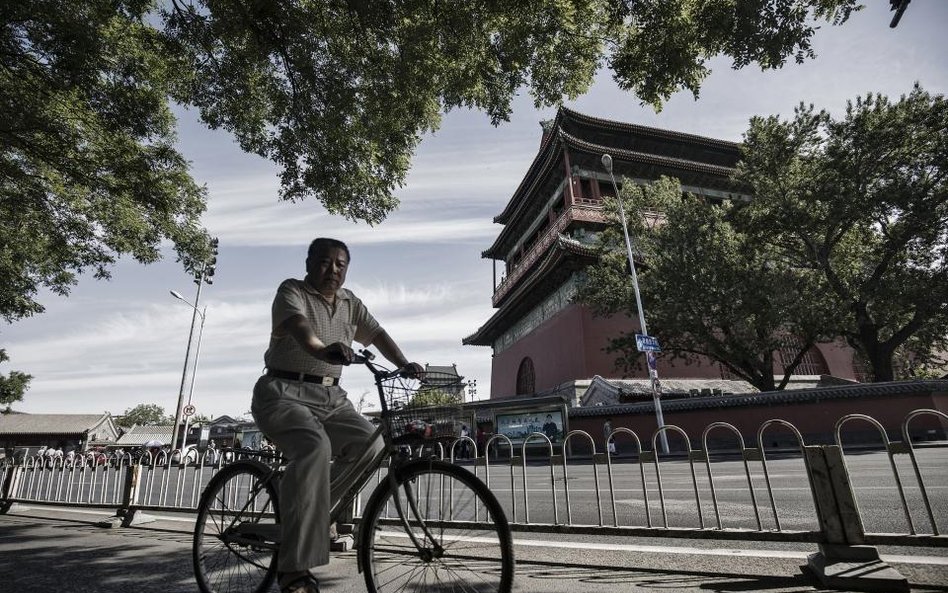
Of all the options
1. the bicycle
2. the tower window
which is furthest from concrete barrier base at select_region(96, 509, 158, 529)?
the tower window

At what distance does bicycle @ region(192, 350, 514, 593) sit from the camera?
2.01 meters

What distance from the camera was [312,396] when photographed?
7.71 feet

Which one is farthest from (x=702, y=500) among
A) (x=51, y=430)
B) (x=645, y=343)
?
(x=51, y=430)

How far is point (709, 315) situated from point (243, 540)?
14.9m

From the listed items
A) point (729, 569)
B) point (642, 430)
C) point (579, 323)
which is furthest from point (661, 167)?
point (729, 569)

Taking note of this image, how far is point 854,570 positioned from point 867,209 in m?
16.0

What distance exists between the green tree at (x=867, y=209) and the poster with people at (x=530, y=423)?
9912 mm

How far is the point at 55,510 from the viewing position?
6590mm

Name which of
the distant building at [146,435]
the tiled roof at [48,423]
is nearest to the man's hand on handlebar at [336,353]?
the tiled roof at [48,423]

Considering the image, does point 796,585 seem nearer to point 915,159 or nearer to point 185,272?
point 185,272

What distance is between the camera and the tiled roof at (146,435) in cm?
5112

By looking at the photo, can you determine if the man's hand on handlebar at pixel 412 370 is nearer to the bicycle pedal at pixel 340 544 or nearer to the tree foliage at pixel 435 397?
the tree foliage at pixel 435 397

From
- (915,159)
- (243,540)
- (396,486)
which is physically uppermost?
(915,159)

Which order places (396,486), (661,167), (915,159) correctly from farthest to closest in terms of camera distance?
(661,167) < (915,159) < (396,486)
